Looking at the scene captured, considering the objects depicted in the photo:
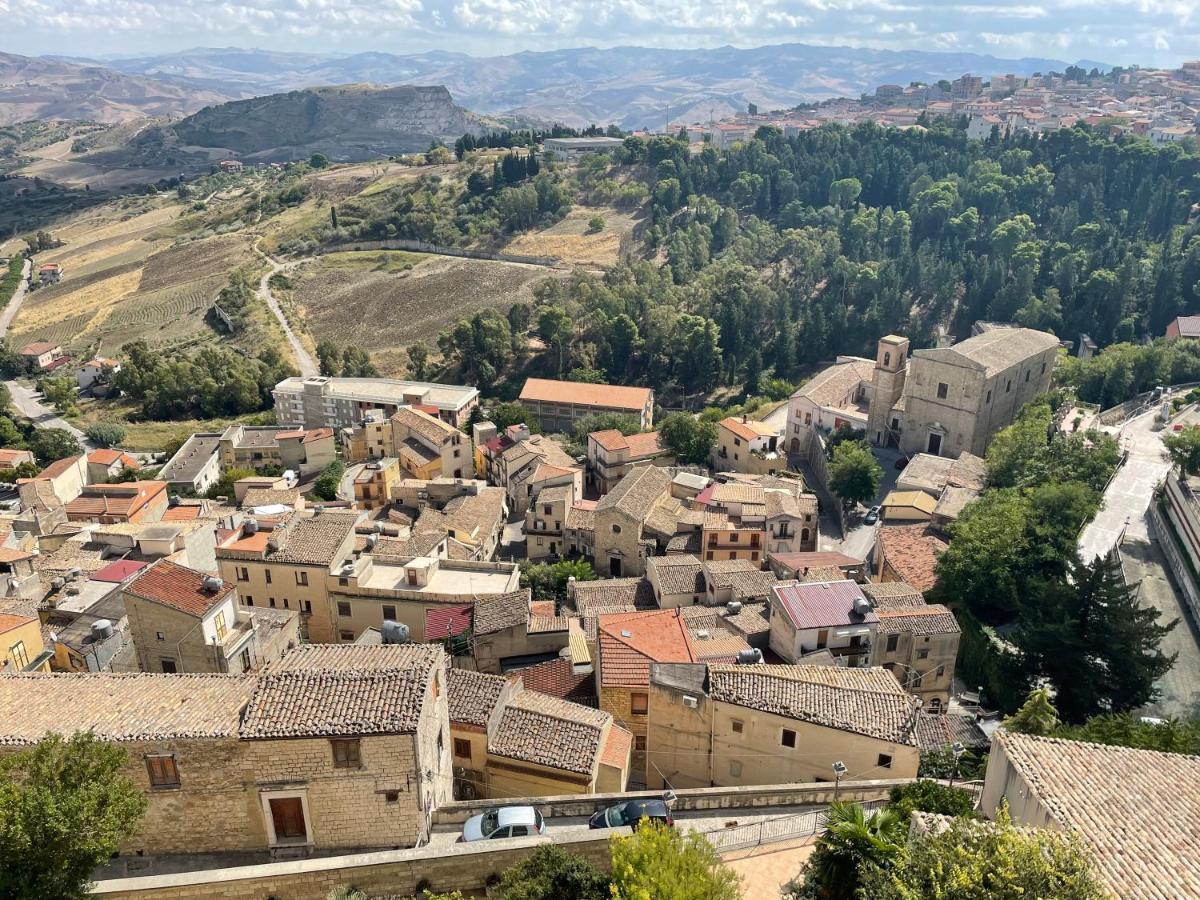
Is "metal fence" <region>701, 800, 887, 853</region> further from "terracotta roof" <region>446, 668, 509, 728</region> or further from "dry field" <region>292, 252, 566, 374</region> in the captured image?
"dry field" <region>292, 252, 566, 374</region>

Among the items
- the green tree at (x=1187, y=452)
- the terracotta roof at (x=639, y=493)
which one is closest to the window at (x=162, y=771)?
the terracotta roof at (x=639, y=493)

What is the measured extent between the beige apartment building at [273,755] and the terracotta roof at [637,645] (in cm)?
809

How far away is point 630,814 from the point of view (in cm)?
1781

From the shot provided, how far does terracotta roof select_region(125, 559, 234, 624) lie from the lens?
79.5ft

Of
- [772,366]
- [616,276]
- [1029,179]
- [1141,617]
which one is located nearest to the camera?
[1141,617]

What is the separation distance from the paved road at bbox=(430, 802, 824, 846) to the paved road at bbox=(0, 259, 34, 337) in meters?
121

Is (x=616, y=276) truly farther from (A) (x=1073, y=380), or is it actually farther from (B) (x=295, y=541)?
(B) (x=295, y=541)

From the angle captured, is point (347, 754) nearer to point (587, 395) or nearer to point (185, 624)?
point (185, 624)

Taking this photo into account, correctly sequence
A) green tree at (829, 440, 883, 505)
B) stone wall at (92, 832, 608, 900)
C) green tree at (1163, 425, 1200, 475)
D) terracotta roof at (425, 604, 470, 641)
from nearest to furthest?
1. stone wall at (92, 832, 608, 900)
2. terracotta roof at (425, 604, 470, 641)
3. green tree at (1163, 425, 1200, 475)
4. green tree at (829, 440, 883, 505)

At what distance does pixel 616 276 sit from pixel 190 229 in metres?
91.9

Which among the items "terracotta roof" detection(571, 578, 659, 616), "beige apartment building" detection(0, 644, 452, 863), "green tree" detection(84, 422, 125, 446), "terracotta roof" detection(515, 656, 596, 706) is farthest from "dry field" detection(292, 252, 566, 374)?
"beige apartment building" detection(0, 644, 452, 863)

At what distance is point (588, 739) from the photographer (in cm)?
2097

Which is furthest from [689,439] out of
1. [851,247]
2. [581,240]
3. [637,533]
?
[581,240]

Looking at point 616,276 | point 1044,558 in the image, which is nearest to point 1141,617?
point 1044,558
